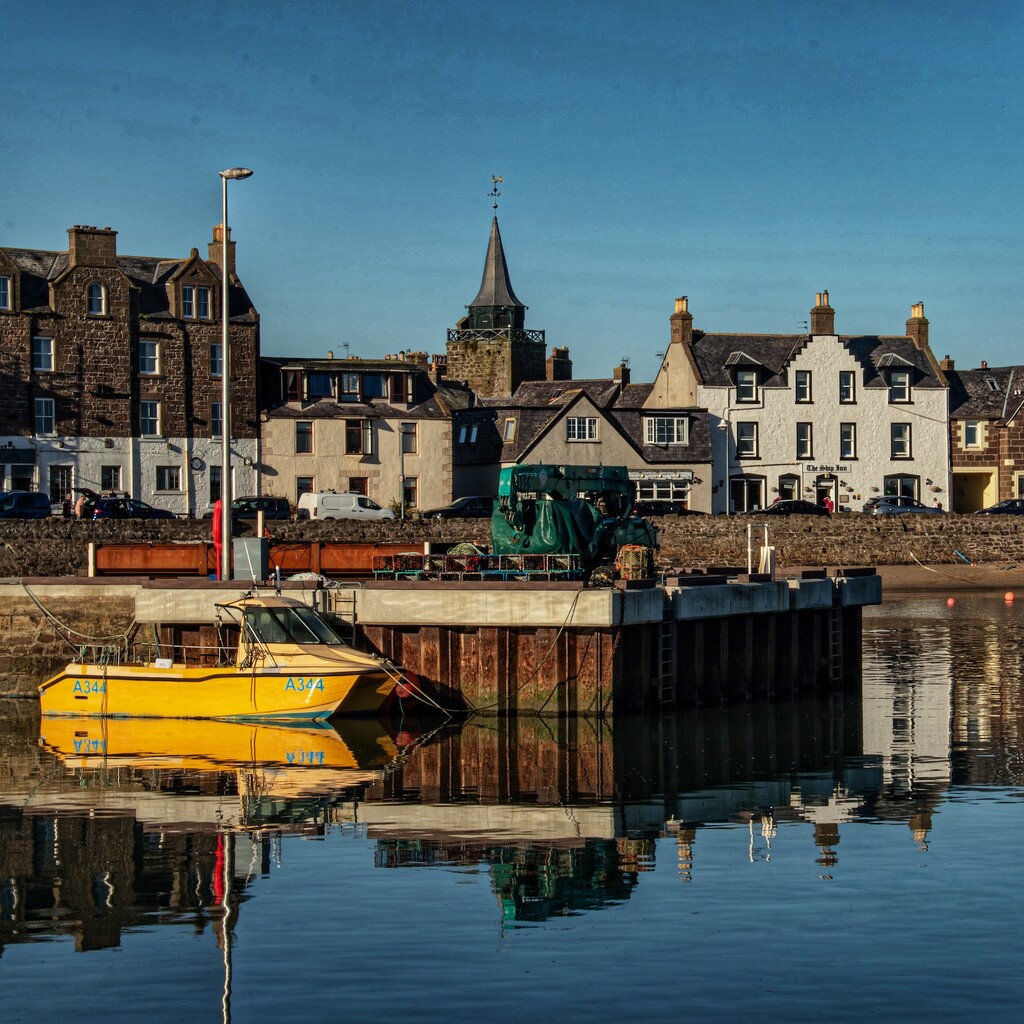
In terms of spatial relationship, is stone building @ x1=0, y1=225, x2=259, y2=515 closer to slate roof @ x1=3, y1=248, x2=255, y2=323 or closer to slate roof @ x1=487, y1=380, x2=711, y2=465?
slate roof @ x1=3, y1=248, x2=255, y2=323

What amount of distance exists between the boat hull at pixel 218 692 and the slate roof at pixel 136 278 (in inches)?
1791

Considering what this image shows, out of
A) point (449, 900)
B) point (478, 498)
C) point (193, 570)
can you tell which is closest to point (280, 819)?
point (449, 900)

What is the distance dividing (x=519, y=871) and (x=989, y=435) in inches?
2957

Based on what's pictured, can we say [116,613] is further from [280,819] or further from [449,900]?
[449,900]

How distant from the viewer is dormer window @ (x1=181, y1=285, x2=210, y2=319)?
79188 millimetres

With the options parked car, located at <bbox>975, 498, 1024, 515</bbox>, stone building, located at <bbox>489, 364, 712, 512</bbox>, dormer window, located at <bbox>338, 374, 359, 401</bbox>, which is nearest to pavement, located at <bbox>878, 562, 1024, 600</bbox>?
parked car, located at <bbox>975, 498, 1024, 515</bbox>

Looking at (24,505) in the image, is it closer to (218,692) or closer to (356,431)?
(356,431)

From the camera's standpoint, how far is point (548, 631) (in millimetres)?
32094

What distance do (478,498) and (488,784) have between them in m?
50.6

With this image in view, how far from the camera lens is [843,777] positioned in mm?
27844

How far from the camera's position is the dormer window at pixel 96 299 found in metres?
76.7

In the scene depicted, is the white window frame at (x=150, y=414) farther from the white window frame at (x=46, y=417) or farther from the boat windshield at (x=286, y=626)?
the boat windshield at (x=286, y=626)

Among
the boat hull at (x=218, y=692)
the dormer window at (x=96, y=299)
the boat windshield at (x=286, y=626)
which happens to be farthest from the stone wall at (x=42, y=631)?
the dormer window at (x=96, y=299)

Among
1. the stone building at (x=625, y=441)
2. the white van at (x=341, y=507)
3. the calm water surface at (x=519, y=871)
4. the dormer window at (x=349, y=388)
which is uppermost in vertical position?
the dormer window at (x=349, y=388)
